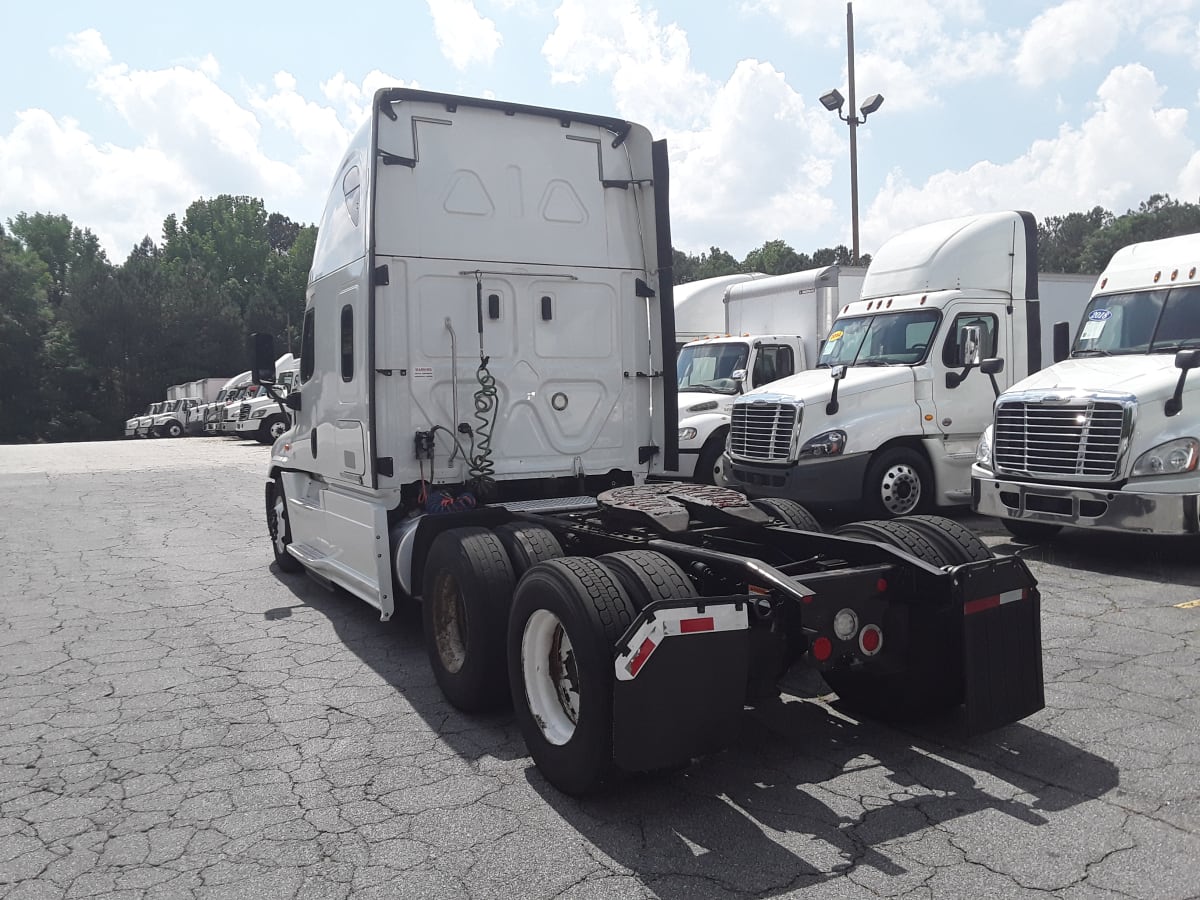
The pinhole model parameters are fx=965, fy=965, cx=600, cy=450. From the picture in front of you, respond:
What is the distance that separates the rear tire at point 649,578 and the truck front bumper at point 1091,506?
500 centimetres

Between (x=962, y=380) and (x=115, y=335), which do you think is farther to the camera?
(x=115, y=335)

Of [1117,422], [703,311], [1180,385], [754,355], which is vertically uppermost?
[703,311]

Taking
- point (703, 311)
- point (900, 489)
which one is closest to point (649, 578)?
point (900, 489)

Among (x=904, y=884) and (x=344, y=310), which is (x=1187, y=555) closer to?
(x=904, y=884)

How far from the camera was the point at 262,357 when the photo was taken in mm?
7883

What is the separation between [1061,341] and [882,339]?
6.05ft

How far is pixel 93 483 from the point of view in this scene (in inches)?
699

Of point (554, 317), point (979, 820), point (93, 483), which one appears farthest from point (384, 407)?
point (93, 483)

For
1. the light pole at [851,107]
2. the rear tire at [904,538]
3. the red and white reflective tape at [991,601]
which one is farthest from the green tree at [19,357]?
the red and white reflective tape at [991,601]

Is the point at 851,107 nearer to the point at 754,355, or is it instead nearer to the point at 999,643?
the point at 754,355

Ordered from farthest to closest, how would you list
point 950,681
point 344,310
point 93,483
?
point 93,483, point 344,310, point 950,681

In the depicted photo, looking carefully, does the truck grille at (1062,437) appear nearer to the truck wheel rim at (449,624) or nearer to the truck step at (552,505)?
the truck step at (552,505)

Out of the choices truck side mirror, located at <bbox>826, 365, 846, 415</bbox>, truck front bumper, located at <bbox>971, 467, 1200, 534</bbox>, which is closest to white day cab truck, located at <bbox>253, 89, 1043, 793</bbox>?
truck front bumper, located at <bbox>971, 467, 1200, 534</bbox>

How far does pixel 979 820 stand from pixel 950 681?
2.70 feet
